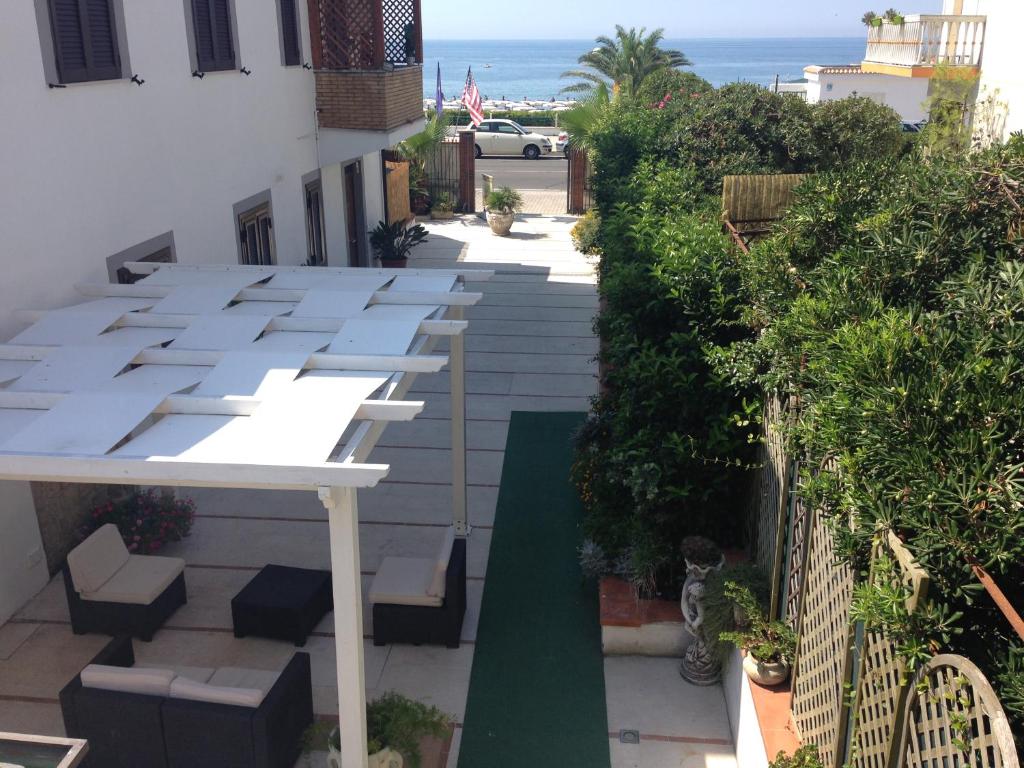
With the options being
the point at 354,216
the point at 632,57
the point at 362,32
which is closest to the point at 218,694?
the point at 362,32

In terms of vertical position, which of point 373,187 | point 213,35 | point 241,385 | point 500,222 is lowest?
point 500,222

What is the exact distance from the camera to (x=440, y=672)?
675 cm

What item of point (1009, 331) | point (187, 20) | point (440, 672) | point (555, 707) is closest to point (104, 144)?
point (187, 20)

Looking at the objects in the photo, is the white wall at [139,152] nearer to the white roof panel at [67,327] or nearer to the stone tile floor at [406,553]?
the white roof panel at [67,327]

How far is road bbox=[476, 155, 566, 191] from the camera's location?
31609 mm

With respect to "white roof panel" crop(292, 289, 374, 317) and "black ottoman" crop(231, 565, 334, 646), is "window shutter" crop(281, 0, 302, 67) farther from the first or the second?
"black ottoman" crop(231, 565, 334, 646)

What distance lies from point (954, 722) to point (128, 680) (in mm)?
4548

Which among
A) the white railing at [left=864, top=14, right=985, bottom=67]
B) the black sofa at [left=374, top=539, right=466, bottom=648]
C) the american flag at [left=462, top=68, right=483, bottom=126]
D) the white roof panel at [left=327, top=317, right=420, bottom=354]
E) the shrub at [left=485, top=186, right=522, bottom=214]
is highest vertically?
the white railing at [left=864, top=14, right=985, bottom=67]

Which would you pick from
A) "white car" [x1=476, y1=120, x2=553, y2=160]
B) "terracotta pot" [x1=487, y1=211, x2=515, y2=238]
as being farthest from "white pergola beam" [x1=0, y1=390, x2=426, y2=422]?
"white car" [x1=476, y1=120, x2=553, y2=160]

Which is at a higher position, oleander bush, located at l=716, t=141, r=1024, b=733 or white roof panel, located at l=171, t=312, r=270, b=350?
oleander bush, located at l=716, t=141, r=1024, b=733

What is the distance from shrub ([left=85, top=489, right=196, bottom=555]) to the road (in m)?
23.6

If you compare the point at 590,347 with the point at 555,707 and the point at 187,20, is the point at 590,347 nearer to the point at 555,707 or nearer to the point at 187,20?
the point at 187,20

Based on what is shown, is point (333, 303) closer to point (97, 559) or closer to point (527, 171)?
point (97, 559)

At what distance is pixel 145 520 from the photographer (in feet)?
27.3
